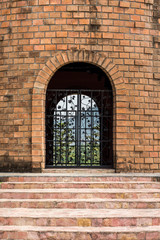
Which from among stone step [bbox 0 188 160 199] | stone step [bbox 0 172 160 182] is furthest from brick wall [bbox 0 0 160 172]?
stone step [bbox 0 188 160 199]

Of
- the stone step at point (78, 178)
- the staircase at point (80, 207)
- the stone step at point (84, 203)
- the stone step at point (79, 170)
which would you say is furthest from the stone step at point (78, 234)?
the stone step at point (79, 170)

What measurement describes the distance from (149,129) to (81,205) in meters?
2.70

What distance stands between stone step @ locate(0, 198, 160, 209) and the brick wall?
1560 mm

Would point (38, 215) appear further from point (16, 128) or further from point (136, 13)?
point (136, 13)

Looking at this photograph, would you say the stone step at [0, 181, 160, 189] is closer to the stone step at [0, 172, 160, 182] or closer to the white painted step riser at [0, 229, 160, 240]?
the stone step at [0, 172, 160, 182]

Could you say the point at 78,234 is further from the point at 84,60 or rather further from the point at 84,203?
the point at 84,60

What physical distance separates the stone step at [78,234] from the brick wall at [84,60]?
2321mm

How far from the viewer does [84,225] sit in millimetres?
4426

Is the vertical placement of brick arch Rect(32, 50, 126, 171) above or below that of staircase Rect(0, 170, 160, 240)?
above

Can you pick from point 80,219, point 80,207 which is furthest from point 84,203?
point 80,219

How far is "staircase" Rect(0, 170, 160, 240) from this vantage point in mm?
4238

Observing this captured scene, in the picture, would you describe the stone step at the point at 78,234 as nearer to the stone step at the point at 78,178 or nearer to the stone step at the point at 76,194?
the stone step at the point at 76,194

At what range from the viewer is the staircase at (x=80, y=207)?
4.24 meters

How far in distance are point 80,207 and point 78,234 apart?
0.74 m
